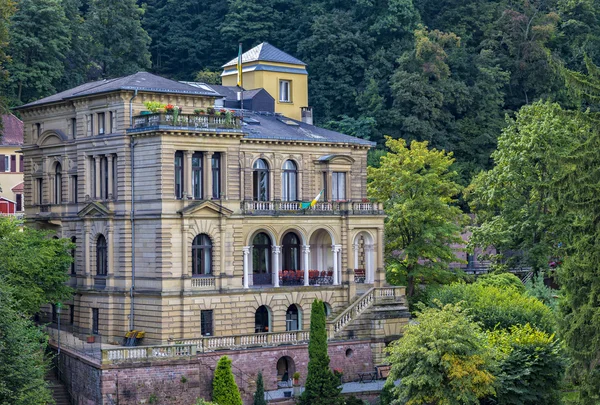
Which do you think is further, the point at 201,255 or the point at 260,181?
the point at 260,181

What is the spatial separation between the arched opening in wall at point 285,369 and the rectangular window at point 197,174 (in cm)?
990

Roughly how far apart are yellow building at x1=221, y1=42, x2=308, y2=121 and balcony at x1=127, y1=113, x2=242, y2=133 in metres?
17.0

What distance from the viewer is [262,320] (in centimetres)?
7712

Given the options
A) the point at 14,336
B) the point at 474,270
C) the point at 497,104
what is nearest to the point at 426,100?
the point at 497,104

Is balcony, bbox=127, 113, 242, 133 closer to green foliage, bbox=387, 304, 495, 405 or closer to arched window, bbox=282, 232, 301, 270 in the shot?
arched window, bbox=282, 232, 301, 270

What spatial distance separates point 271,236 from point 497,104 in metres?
44.9

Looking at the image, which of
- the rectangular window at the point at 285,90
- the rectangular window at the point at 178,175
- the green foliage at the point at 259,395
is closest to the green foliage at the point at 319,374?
the green foliage at the point at 259,395

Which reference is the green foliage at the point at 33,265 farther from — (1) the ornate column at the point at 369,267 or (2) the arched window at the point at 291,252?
(1) the ornate column at the point at 369,267

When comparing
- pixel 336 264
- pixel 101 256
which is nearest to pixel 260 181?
pixel 336 264

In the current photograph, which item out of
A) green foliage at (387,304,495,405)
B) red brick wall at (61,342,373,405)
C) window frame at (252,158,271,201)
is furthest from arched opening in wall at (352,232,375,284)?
green foliage at (387,304,495,405)

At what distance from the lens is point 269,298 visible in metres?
76.5

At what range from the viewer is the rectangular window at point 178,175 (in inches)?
2886

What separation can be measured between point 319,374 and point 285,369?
4.72 meters

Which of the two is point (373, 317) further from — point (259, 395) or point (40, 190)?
point (40, 190)
